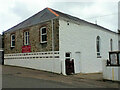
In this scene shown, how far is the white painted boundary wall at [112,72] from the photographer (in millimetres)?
10742

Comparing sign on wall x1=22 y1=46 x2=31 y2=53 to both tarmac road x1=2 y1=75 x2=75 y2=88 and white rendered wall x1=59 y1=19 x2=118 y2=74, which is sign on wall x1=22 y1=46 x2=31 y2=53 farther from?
tarmac road x1=2 y1=75 x2=75 y2=88

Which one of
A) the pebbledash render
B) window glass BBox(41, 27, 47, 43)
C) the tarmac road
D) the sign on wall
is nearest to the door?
the pebbledash render

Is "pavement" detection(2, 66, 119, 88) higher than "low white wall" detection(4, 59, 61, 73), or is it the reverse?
"low white wall" detection(4, 59, 61, 73)

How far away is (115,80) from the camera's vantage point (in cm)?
1088

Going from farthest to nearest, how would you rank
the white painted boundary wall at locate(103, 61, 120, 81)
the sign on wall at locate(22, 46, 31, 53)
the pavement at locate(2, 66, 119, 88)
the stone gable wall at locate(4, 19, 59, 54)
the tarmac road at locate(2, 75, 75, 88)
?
the sign on wall at locate(22, 46, 31, 53) < the stone gable wall at locate(4, 19, 59, 54) < the white painted boundary wall at locate(103, 61, 120, 81) < the pavement at locate(2, 66, 119, 88) < the tarmac road at locate(2, 75, 75, 88)

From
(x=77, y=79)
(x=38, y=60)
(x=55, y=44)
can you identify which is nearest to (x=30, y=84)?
(x=77, y=79)

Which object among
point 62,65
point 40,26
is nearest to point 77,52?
point 62,65

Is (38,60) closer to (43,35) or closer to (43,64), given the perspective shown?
(43,64)

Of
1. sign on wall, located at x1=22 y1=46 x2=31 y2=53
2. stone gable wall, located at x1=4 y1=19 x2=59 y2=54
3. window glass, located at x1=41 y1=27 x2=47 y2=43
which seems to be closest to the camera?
stone gable wall, located at x1=4 y1=19 x2=59 y2=54

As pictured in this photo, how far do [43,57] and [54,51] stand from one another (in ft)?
5.67

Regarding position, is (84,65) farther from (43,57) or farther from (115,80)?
(115,80)

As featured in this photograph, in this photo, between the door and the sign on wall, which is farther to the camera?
the sign on wall

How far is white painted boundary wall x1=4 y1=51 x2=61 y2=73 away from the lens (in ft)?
49.5

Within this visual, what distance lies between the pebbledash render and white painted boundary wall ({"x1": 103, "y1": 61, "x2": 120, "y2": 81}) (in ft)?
15.1
